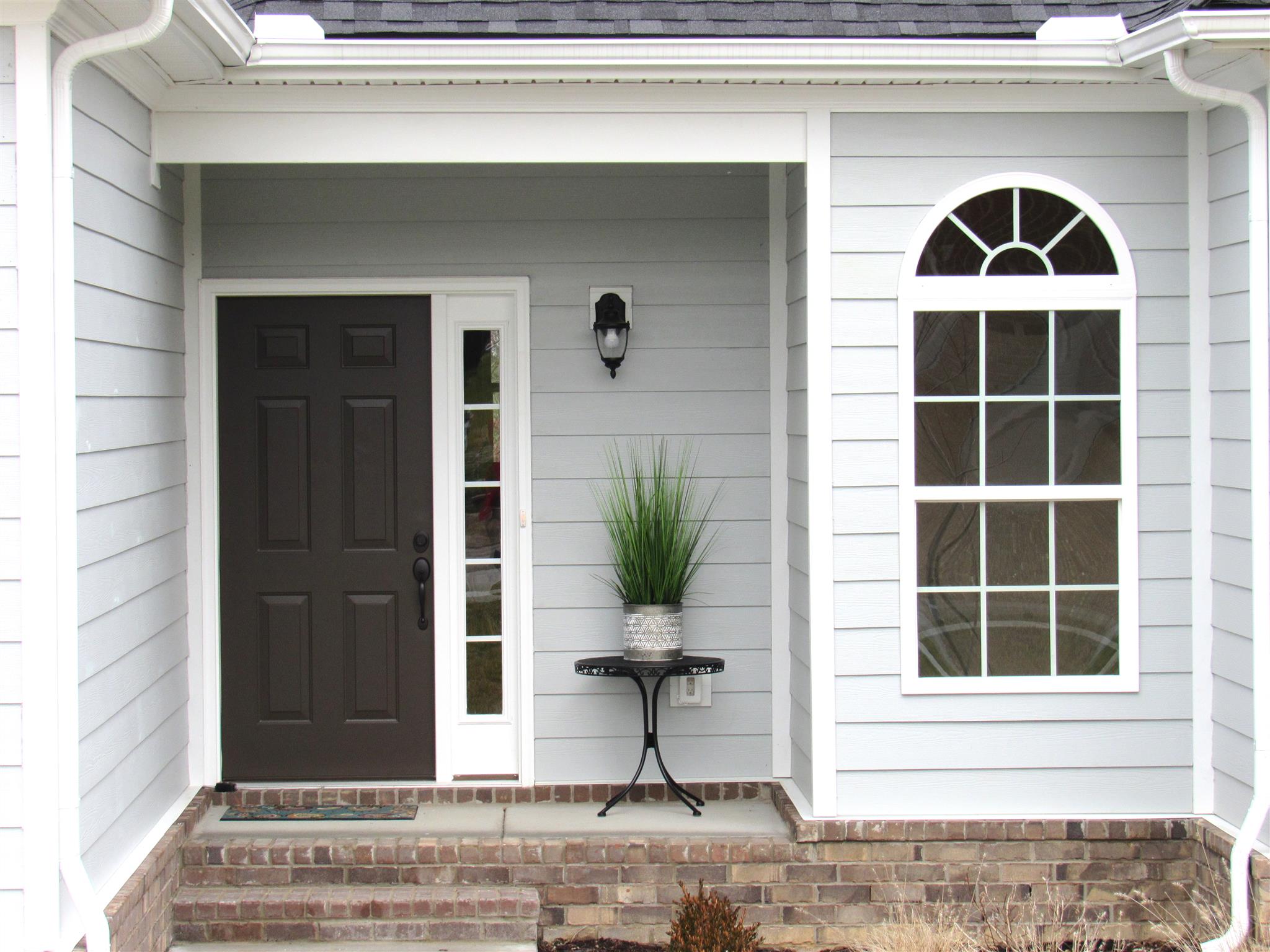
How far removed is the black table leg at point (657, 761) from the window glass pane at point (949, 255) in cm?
166

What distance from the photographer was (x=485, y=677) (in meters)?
4.45

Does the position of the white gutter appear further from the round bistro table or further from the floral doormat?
the floral doormat

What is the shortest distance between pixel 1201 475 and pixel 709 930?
6.96 feet

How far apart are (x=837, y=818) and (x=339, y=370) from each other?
237 cm

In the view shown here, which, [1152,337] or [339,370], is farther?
[339,370]

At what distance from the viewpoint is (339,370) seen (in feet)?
14.3

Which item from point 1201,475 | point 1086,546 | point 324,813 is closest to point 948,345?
point 1086,546

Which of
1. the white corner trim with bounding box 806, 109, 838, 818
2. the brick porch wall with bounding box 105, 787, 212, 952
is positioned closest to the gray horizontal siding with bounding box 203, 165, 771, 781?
the white corner trim with bounding box 806, 109, 838, 818

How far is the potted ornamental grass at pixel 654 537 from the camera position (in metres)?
4.13

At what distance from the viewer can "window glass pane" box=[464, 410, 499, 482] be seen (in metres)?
4.42

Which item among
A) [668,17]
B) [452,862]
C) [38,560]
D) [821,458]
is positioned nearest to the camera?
[38,560]

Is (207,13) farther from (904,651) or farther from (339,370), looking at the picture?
(904,651)

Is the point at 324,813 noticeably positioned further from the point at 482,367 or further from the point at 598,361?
the point at 598,361

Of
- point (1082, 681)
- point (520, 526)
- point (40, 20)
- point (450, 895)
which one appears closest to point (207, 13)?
point (40, 20)
